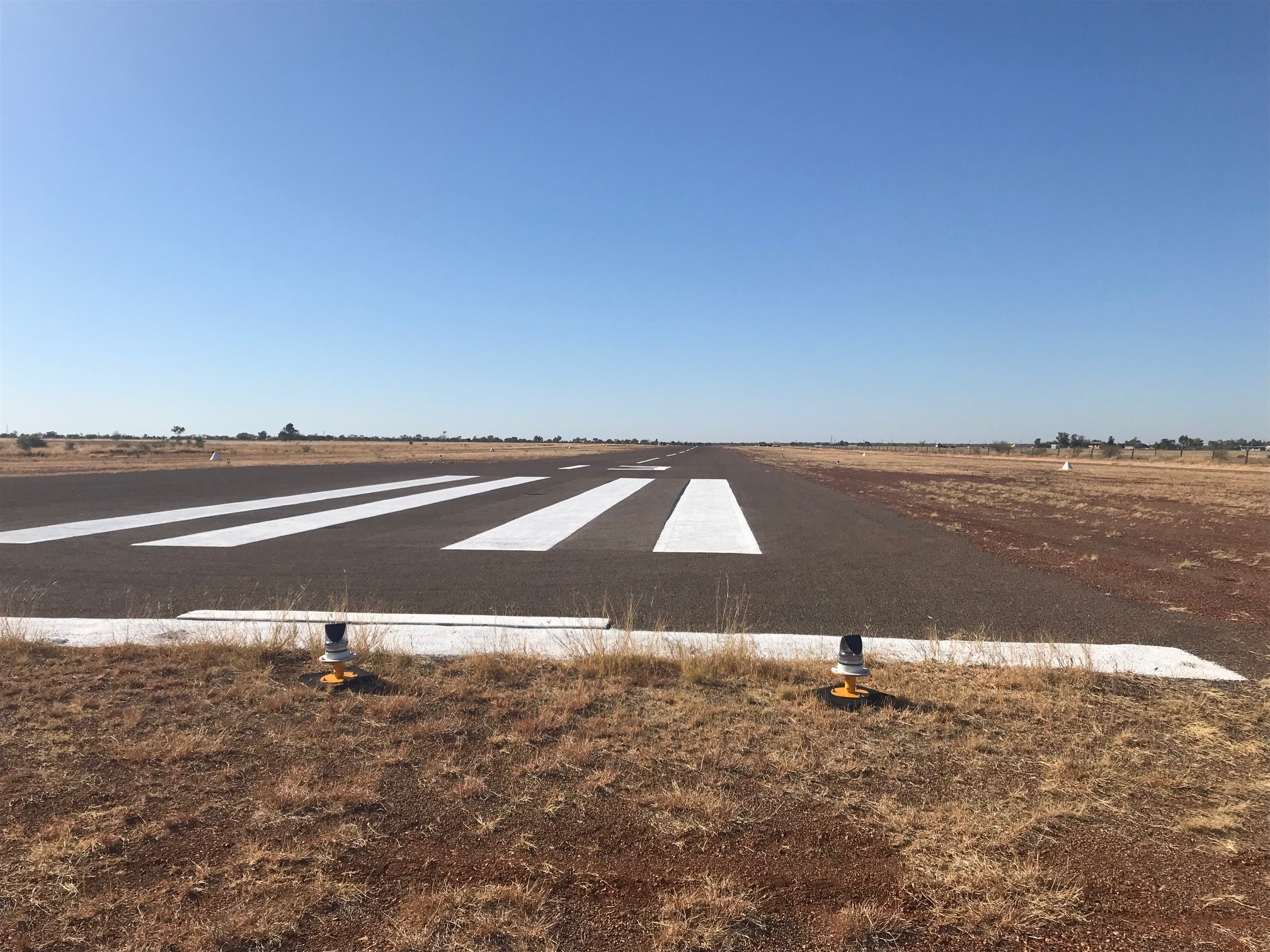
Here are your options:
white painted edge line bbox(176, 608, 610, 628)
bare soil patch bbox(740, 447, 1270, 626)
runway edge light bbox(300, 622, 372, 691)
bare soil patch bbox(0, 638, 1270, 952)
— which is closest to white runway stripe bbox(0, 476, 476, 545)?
white painted edge line bbox(176, 608, 610, 628)

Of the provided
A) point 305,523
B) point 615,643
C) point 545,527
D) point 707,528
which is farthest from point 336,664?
point 305,523

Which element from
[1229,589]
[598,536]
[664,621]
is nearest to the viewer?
[664,621]

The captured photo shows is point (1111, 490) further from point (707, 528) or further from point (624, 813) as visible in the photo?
point (624, 813)

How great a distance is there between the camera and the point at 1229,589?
859 centimetres

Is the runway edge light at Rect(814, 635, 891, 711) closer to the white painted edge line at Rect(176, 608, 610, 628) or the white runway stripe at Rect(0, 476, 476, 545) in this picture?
the white painted edge line at Rect(176, 608, 610, 628)

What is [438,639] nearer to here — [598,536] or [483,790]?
[483,790]

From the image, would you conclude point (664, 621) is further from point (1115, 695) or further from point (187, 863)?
point (187, 863)

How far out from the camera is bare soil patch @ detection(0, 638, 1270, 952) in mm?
2486

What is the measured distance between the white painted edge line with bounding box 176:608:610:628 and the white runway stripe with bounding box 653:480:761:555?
446 cm

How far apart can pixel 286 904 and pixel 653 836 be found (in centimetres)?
155

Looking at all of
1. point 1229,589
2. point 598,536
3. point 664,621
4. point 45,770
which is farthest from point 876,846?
point 598,536

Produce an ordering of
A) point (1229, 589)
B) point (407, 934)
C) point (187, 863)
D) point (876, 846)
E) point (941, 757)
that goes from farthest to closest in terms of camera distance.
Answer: point (1229, 589), point (941, 757), point (876, 846), point (187, 863), point (407, 934)

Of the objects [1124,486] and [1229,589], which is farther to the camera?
[1124,486]

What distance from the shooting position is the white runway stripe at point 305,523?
11117 millimetres
